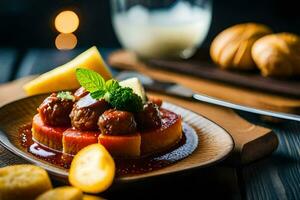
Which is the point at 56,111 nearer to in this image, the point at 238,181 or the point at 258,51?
the point at 238,181

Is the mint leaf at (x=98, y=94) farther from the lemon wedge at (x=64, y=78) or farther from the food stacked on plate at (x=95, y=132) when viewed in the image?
the lemon wedge at (x=64, y=78)

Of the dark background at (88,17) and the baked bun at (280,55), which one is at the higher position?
the baked bun at (280,55)

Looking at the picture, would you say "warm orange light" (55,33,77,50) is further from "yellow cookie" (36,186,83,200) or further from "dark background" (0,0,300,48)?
"yellow cookie" (36,186,83,200)

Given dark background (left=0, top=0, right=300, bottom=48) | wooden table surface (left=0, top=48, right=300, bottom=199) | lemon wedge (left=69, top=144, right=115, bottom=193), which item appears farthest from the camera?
dark background (left=0, top=0, right=300, bottom=48)

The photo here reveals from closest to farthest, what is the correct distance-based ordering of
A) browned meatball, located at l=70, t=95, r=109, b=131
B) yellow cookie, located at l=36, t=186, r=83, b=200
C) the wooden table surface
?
yellow cookie, located at l=36, t=186, r=83, b=200
the wooden table surface
browned meatball, located at l=70, t=95, r=109, b=131

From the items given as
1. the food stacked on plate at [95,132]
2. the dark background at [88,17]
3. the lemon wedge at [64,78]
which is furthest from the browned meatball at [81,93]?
the dark background at [88,17]

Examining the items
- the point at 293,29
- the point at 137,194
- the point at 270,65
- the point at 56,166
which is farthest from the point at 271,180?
the point at 293,29

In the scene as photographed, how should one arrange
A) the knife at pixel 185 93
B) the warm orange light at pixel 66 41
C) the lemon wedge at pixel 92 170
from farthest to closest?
the warm orange light at pixel 66 41 → the knife at pixel 185 93 → the lemon wedge at pixel 92 170

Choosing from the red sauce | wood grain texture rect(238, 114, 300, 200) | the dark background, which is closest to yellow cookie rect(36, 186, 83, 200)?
the red sauce
